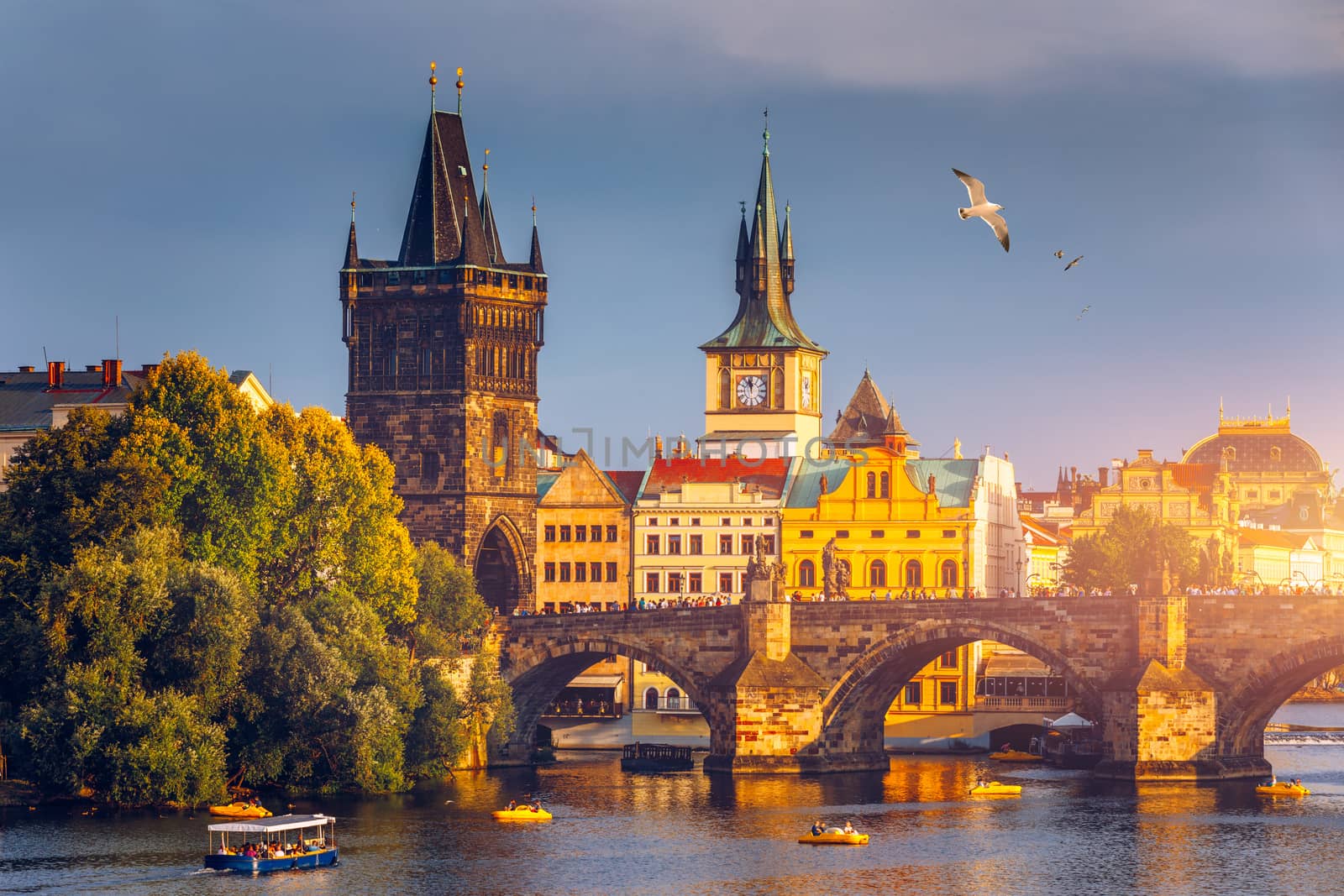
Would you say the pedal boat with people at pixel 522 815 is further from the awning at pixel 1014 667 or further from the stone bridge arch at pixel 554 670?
the awning at pixel 1014 667

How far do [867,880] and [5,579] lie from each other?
3642 cm

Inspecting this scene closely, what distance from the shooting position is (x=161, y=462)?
111625 mm

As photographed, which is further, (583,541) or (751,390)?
(751,390)

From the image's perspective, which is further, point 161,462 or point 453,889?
point 161,462

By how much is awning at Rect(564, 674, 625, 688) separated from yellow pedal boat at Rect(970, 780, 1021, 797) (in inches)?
1402

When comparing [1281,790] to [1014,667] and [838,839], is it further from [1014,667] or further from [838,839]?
[1014,667]

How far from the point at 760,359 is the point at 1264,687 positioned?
58.0 meters

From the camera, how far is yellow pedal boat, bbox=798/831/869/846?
99.9 m

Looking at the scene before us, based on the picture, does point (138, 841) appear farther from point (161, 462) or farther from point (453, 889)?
point (161, 462)

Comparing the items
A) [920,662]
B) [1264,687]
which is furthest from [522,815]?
[1264,687]

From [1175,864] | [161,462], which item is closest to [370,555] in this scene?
[161,462]

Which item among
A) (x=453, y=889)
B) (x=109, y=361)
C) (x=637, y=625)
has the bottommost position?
(x=453, y=889)

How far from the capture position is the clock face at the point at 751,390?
169 m

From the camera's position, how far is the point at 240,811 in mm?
102438
